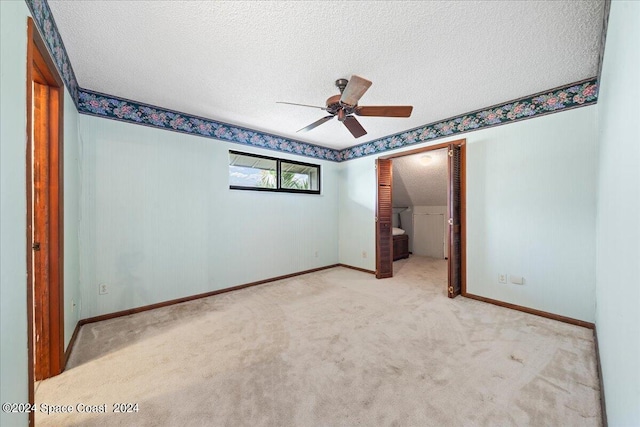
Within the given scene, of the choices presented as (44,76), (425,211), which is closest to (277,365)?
(44,76)

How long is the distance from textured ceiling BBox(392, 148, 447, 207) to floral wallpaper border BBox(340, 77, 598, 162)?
0.49 metres

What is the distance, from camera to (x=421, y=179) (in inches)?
202

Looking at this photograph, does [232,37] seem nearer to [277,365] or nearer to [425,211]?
[277,365]

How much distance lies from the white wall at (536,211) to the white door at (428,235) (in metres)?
2.74

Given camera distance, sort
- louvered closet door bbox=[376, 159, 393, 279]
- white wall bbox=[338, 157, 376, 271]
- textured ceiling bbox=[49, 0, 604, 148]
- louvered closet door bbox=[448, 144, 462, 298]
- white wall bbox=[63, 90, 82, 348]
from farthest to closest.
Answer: white wall bbox=[338, 157, 376, 271], louvered closet door bbox=[376, 159, 393, 279], louvered closet door bbox=[448, 144, 462, 298], white wall bbox=[63, 90, 82, 348], textured ceiling bbox=[49, 0, 604, 148]

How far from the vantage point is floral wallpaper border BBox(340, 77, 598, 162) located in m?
2.39

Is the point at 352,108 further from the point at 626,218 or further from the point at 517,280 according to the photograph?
the point at 517,280

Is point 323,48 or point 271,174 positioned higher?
point 323,48

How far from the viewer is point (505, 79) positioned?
2.31 meters

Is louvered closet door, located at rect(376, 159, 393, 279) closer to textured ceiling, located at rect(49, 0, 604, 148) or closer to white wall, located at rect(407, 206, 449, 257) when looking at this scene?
textured ceiling, located at rect(49, 0, 604, 148)

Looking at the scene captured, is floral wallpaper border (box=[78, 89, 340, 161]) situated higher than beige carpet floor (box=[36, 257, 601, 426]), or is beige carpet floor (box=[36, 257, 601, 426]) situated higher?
floral wallpaper border (box=[78, 89, 340, 161])

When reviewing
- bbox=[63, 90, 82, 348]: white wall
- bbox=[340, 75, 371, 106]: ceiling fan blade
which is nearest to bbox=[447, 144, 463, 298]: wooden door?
bbox=[340, 75, 371, 106]: ceiling fan blade

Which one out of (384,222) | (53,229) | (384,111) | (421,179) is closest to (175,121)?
(53,229)

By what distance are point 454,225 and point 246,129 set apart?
10.6ft
